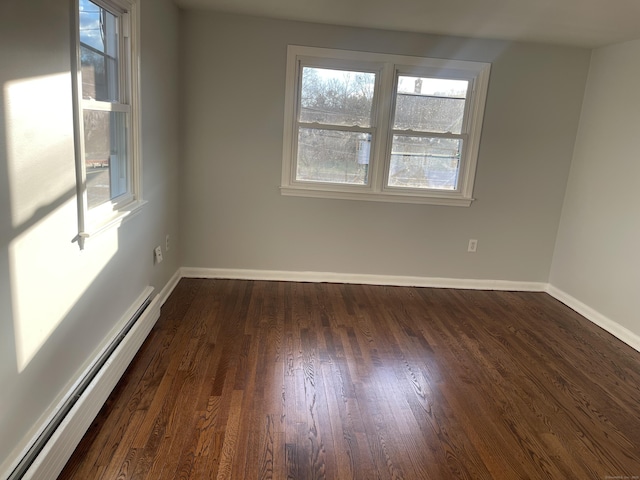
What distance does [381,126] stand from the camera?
376 cm

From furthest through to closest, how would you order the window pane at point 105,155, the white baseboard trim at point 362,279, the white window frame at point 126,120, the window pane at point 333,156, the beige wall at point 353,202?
1. the white baseboard trim at point 362,279
2. the window pane at point 333,156
3. the beige wall at point 353,202
4. the window pane at point 105,155
5. the white window frame at point 126,120

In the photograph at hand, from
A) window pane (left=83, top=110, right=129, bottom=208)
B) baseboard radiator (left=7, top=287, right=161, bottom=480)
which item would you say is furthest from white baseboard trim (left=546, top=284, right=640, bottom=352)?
window pane (left=83, top=110, right=129, bottom=208)

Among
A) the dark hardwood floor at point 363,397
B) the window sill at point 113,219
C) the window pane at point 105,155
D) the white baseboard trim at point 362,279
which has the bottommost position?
the dark hardwood floor at point 363,397

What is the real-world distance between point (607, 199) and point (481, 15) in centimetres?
182

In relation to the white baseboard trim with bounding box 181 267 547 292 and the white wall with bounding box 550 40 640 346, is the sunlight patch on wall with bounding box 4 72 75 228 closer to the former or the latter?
the white baseboard trim with bounding box 181 267 547 292

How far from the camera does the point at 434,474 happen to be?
183cm

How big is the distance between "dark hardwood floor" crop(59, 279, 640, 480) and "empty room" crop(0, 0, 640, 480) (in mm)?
16

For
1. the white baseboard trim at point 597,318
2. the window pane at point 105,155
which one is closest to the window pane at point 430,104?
the white baseboard trim at point 597,318

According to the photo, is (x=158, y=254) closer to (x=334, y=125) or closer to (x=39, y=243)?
(x=39, y=243)

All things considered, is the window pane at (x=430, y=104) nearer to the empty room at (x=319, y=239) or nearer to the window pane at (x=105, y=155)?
the empty room at (x=319, y=239)

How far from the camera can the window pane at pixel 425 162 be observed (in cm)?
387

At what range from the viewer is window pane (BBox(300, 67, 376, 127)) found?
368 cm

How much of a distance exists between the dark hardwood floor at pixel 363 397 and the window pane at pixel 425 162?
117 cm

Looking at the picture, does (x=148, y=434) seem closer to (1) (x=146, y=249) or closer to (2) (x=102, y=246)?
(2) (x=102, y=246)
